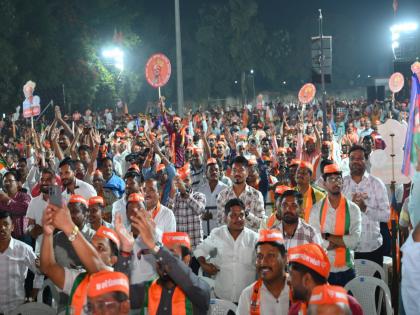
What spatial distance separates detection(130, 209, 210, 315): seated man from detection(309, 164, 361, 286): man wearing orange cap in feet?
6.15

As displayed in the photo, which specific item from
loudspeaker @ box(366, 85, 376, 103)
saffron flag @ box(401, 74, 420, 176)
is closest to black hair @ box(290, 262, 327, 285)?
saffron flag @ box(401, 74, 420, 176)

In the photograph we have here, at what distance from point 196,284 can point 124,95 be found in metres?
40.9

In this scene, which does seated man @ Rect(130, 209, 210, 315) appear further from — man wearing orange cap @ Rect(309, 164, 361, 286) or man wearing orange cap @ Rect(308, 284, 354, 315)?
man wearing orange cap @ Rect(309, 164, 361, 286)

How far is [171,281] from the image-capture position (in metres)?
4.79

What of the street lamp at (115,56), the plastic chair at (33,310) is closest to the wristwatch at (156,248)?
the plastic chair at (33,310)

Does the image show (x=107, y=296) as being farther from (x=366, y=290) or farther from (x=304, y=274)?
(x=366, y=290)

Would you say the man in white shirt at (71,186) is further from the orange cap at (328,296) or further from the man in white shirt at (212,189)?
the orange cap at (328,296)

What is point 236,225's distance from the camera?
249 inches

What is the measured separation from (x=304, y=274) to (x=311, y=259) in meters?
0.11

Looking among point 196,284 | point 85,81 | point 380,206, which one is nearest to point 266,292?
point 196,284

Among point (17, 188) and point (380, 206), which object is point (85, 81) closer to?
point (17, 188)

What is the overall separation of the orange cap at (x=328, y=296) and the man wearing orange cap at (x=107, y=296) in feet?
3.58

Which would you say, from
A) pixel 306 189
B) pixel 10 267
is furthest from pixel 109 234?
pixel 306 189

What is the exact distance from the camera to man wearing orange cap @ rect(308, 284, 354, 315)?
12.0 ft
